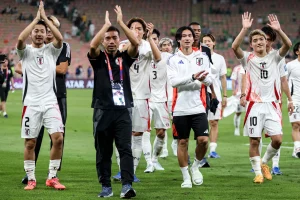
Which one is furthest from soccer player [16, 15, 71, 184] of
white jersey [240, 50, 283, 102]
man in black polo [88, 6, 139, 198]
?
white jersey [240, 50, 283, 102]

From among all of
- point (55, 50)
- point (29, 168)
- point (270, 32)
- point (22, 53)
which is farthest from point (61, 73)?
point (270, 32)

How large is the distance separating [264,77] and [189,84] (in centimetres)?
140

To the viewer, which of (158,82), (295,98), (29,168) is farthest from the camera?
(295,98)

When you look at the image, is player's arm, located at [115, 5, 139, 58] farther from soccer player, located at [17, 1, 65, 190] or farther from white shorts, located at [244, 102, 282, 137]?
white shorts, located at [244, 102, 282, 137]

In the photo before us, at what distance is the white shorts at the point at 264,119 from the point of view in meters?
11.7

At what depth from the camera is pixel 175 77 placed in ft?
36.4

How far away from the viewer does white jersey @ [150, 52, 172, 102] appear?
1395 cm

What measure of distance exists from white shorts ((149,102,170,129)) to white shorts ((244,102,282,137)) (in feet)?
7.39

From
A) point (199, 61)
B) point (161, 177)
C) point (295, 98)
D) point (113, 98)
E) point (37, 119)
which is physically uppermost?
point (199, 61)

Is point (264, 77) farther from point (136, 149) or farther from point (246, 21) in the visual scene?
point (136, 149)

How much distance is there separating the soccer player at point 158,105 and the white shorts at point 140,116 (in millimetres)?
1721

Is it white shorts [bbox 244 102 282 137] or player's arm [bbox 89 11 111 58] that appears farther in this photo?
white shorts [bbox 244 102 282 137]

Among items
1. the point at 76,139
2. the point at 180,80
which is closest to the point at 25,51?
the point at 180,80

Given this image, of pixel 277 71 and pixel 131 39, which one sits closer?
pixel 131 39
